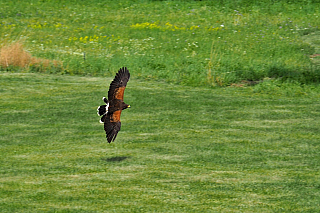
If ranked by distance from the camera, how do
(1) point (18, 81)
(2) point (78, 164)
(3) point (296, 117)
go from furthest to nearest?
1. (1) point (18, 81)
2. (3) point (296, 117)
3. (2) point (78, 164)

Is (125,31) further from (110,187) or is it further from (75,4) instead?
(110,187)

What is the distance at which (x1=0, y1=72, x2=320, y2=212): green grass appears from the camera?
803cm

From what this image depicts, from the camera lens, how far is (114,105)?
837 centimetres

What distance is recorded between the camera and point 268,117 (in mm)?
13766

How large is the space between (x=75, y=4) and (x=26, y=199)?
26718mm

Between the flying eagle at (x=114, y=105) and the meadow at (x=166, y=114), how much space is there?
0.81 meters

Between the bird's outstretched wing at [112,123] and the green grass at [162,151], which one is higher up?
the bird's outstretched wing at [112,123]

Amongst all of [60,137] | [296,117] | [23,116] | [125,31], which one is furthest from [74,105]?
[125,31]

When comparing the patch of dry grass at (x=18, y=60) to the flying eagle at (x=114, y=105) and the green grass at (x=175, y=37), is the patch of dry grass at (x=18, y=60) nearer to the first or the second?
the green grass at (x=175, y=37)

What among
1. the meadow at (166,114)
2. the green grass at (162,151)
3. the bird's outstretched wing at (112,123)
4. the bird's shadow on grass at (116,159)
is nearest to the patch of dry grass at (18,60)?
the meadow at (166,114)

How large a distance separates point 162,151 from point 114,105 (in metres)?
2.57

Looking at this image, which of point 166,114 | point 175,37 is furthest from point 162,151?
point 175,37

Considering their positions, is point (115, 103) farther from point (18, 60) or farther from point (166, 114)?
point (18, 60)

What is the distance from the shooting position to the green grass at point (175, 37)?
18.8 metres
